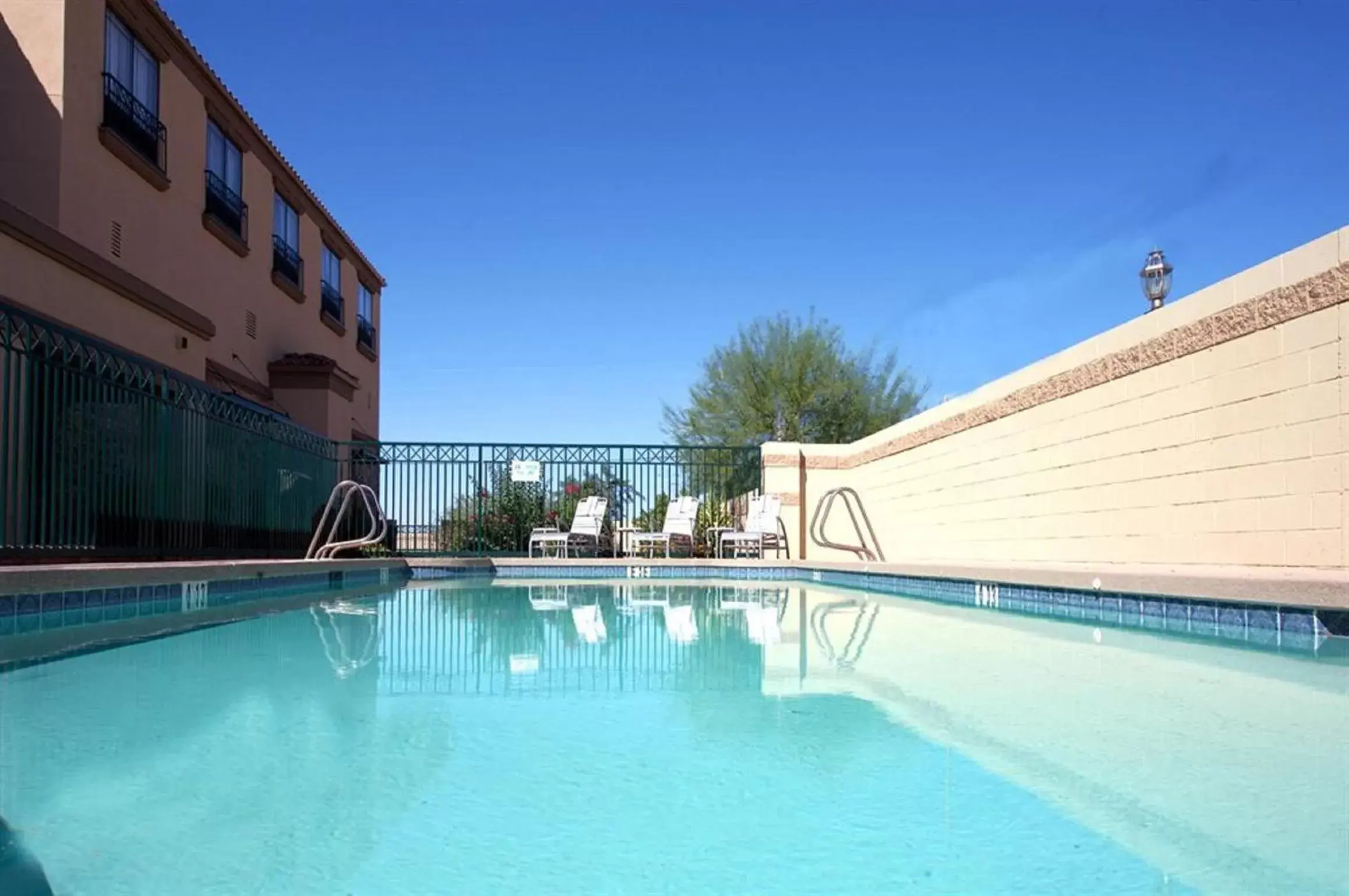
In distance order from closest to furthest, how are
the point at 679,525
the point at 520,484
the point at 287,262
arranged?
the point at 679,525 → the point at 520,484 → the point at 287,262

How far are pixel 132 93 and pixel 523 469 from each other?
6837mm

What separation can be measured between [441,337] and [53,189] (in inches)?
407

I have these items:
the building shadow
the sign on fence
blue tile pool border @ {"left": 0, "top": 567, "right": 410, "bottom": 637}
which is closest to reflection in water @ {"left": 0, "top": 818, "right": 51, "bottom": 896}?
blue tile pool border @ {"left": 0, "top": 567, "right": 410, "bottom": 637}

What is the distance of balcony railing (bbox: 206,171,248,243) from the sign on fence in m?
4.96

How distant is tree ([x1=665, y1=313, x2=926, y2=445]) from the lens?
20094mm

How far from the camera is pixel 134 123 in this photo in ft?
36.4

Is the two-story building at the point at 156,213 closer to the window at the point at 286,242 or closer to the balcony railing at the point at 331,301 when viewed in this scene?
the window at the point at 286,242

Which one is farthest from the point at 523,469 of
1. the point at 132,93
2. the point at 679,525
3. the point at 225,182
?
the point at 132,93

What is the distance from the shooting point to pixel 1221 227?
16.2m

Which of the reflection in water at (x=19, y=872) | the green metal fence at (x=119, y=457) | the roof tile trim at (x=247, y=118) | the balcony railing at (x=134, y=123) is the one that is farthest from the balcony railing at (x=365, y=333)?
the reflection in water at (x=19, y=872)

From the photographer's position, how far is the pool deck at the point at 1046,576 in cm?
464

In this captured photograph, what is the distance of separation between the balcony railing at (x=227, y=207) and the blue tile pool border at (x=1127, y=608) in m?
5.57

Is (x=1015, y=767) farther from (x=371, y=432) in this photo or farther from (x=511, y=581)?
(x=371, y=432)

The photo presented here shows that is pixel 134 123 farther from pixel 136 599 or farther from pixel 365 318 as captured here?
pixel 365 318
